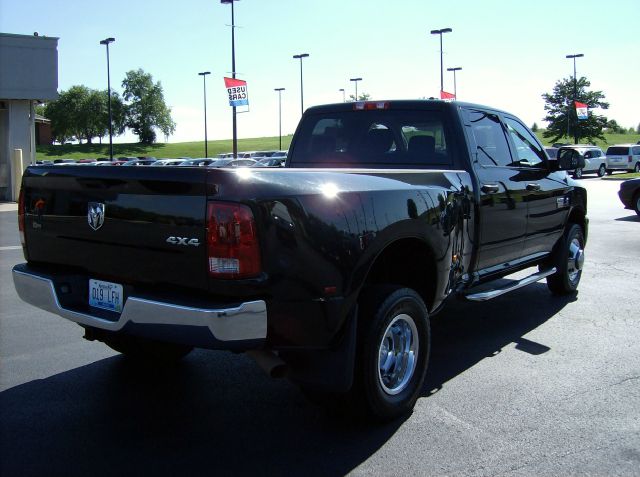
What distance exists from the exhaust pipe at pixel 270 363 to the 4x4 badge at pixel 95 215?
1091 mm

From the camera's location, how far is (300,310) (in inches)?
126

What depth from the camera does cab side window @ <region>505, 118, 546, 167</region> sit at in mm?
6051

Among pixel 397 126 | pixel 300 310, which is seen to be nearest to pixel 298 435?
pixel 300 310

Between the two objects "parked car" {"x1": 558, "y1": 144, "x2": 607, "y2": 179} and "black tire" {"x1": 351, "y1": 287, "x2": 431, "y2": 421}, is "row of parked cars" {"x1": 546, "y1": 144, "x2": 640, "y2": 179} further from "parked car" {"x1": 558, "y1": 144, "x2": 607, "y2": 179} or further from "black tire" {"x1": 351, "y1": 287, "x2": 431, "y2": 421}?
"black tire" {"x1": 351, "y1": 287, "x2": 431, "y2": 421}

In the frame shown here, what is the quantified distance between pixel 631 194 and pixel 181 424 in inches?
591

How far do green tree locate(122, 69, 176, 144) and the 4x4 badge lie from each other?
320ft

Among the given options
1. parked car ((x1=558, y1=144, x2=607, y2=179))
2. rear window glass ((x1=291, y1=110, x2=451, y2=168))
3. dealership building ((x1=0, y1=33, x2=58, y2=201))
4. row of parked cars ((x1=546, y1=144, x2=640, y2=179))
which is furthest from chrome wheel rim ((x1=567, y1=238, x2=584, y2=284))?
row of parked cars ((x1=546, y1=144, x2=640, y2=179))

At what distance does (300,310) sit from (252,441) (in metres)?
0.89

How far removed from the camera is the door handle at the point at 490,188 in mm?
4964

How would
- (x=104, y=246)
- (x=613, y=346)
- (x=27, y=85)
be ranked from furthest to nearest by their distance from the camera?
1. (x=27, y=85)
2. (x=613, y=346)
3. (x=104, y=246)

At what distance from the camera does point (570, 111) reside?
6994 cm

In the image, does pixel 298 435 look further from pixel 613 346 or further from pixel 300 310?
pixel 613 346

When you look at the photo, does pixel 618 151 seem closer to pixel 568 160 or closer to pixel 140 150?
pixel 568 160

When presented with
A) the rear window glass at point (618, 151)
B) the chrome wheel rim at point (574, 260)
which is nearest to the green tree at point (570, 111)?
the rear window glass at point (618, 151)
